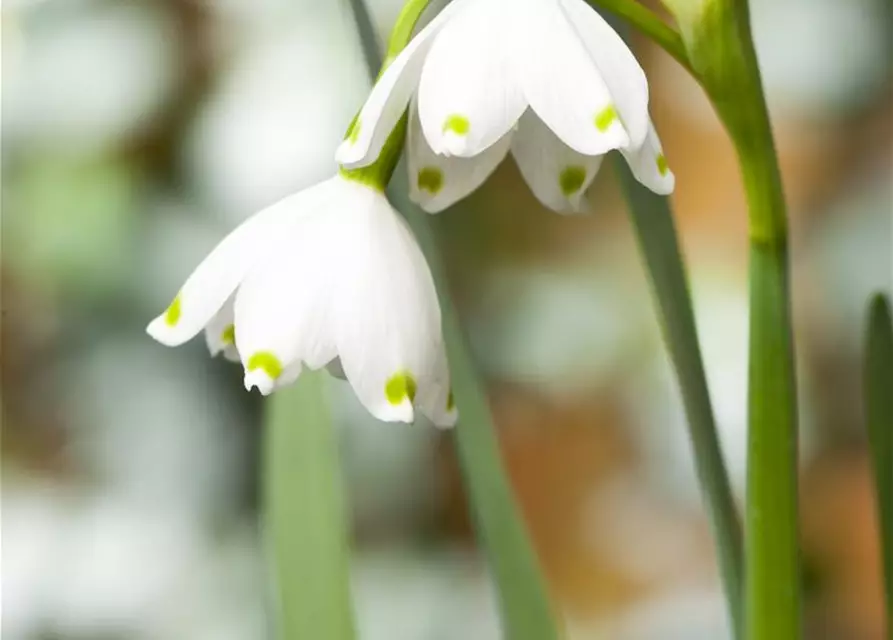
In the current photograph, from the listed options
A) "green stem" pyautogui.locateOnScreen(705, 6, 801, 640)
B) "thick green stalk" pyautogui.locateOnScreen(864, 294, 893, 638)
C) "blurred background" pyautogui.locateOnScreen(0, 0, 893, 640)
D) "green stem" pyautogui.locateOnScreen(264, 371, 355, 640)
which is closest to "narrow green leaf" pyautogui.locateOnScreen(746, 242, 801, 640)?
"green stem" pyautogui.locateOnScreen(705, 6, 801, 640)

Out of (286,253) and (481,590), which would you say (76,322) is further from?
(286,253)

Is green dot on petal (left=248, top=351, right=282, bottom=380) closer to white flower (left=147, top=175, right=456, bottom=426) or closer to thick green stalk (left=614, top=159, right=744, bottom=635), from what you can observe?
white flower (left=147, top=175, right=456, bottom=426)

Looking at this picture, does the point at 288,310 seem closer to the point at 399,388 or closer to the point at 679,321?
the point at 399,388

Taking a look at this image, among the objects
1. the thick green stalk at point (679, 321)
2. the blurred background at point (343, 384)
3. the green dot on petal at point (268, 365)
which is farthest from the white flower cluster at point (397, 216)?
the blurred background at point (343, 384)

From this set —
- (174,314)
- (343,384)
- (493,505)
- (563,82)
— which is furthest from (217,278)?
(343,384)

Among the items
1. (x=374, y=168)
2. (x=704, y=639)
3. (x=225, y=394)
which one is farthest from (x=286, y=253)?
(x=704, y=639)
